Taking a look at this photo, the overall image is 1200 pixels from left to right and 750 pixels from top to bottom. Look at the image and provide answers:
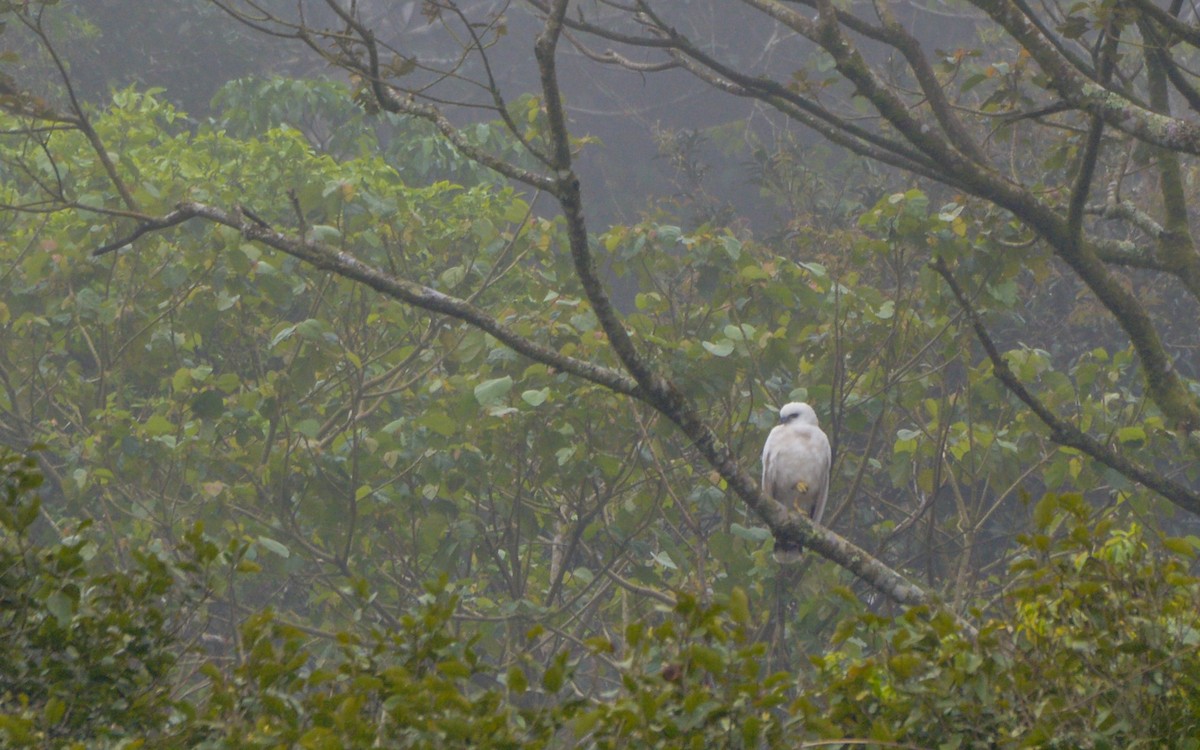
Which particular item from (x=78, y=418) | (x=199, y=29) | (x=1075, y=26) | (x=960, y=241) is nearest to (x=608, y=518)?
(x=960, y=241)

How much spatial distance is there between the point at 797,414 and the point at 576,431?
1066mm

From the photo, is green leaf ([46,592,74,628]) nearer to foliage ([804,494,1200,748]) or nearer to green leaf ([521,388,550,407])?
foliage ([804,494,1200,748])

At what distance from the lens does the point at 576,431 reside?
5270 mm

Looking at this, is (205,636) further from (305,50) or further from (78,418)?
(305,50)

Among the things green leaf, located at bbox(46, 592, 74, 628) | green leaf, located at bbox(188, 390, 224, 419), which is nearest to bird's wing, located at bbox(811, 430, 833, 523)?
green leaf, located at bbox(188, 390, 224, 419)

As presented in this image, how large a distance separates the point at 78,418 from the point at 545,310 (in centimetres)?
258

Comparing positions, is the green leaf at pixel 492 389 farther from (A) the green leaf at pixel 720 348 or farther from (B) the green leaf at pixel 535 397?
(A) the green leaf at pixel 720 348

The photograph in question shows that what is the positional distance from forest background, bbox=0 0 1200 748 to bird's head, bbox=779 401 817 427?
0.14 meters

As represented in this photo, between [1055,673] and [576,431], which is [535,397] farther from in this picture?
[1055,673]

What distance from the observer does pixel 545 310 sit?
18.4ft

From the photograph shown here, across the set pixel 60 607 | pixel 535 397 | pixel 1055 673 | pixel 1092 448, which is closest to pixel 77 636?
pixel 60 607

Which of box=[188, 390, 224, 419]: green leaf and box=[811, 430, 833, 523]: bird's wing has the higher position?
box=[188, 390, 224, 419]: green leaf

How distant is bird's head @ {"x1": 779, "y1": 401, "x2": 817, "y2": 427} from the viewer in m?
5.41

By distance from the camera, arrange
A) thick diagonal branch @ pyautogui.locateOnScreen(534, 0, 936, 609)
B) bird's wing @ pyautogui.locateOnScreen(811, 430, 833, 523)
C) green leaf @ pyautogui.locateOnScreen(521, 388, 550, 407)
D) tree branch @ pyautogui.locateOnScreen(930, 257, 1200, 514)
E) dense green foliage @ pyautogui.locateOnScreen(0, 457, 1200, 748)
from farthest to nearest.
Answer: bird's wing @ pyautogui.locateOnScreen(811, 430, 833, 523) < green leaf @ pyautogui.locateOnScreen(521, 388, 550, 407) < tree branch @ pyautogui.locateOnScreen(930, 257, 1200, 514) < thick diagonal branch @ pyautogui.locateOnScreen(534, 0, 936, 609) < dense green foliage @ pyautogui.locateOnScreen(0, 457, 1200, 748)
